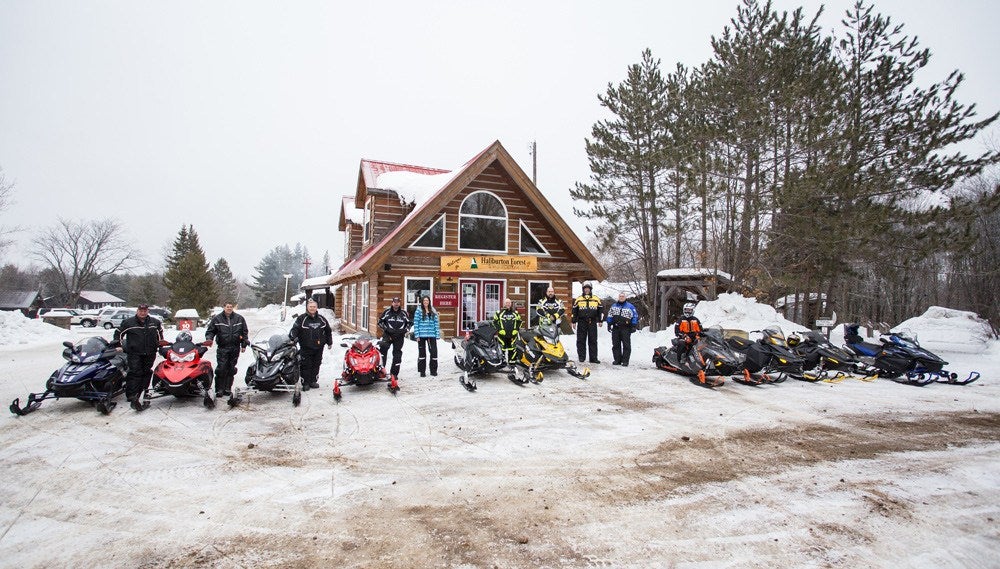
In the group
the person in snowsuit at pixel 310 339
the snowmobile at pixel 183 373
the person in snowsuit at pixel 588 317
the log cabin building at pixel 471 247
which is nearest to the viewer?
the snowmobile at pixel 183 373

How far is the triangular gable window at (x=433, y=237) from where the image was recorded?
14.1 metres

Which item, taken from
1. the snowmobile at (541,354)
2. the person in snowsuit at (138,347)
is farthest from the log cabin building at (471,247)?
the person in snowsuit at (138,347)

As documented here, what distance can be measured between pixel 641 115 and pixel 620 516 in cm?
1903

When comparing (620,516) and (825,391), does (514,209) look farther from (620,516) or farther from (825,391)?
(620,516)

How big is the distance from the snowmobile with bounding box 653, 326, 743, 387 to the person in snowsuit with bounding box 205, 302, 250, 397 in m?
7.76

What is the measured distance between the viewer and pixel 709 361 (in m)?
8.34

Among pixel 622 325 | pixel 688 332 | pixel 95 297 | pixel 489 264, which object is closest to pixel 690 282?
pixel 489 264

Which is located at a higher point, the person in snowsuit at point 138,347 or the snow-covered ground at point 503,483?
the person in snowsuit at point 138,347

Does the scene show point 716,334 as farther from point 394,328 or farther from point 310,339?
point 310,339

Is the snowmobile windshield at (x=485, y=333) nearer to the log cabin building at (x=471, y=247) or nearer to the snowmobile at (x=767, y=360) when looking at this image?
the snowmobile at (x=767, y=360)

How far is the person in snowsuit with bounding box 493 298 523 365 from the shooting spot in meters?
9.02

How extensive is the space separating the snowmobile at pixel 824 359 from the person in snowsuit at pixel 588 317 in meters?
3.99

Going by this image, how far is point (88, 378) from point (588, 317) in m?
8.66

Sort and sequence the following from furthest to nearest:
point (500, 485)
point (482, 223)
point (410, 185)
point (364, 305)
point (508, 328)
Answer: point (410, 185) → point (364, 305) → point (482, 223) → point (508, 328) → point (500, 485)
